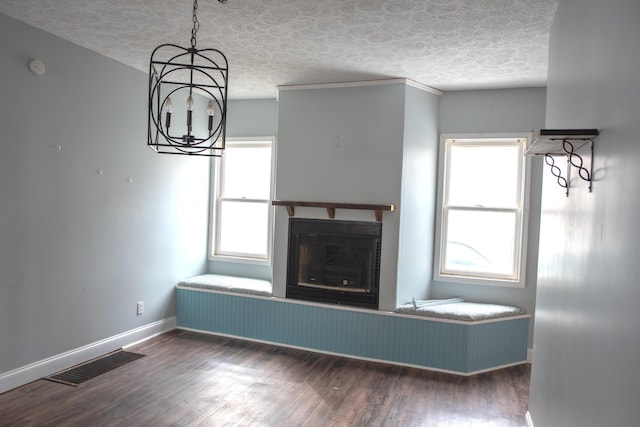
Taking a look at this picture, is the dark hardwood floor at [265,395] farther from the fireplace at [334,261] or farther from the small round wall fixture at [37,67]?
the small round wall fixture at [37,67]

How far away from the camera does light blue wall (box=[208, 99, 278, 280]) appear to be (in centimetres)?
520

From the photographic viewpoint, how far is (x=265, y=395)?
339 cm

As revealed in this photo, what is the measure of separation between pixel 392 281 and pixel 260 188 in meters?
2.00

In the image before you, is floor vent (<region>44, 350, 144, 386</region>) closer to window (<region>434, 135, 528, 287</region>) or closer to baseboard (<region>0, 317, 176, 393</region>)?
baseboard (<region>0, 317, 176, 393</region>)

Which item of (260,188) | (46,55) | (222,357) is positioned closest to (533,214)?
(260,188)

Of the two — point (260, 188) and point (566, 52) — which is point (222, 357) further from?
point (566, 52)

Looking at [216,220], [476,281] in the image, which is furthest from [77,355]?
[476,281]

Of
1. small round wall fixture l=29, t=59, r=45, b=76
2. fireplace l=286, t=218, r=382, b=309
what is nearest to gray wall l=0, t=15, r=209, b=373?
small round wall fixture l=29, t=59, r=45, b=76

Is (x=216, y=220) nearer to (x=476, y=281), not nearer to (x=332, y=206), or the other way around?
(x=332, y=206)

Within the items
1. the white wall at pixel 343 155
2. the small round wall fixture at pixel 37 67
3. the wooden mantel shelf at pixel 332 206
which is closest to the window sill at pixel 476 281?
the white wall at pixel 343 155

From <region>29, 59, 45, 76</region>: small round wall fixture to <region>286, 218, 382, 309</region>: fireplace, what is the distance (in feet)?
7.96

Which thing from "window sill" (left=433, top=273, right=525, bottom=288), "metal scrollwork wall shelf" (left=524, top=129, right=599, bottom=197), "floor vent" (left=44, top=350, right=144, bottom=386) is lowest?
"floor vent" (left=44, top=350, right=144, bottom=386)

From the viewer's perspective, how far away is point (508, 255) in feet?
14.5

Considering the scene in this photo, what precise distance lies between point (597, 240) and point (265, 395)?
266 centimetres
